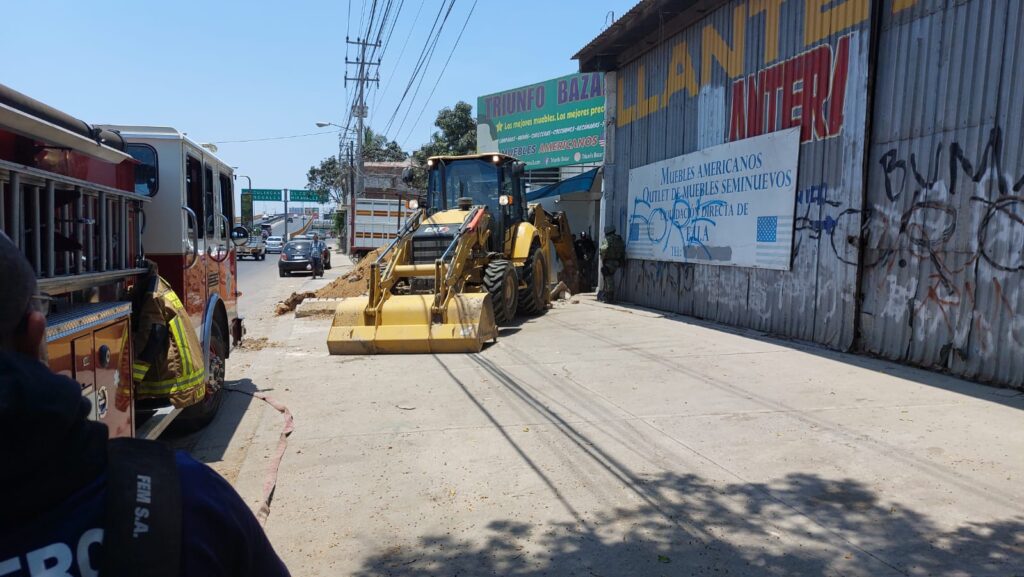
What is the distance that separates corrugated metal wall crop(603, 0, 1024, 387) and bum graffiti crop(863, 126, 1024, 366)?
0.05ft

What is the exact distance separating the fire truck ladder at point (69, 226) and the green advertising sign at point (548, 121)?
21.8 metres

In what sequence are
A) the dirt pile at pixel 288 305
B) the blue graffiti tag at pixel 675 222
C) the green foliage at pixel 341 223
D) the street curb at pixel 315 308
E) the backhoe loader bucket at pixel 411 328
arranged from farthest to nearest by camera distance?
1. the green foliage at pixel 341 223
2. the dirt pile at pixel 288 305
3. the street curb at pixel 315 308
4. the blue graffiti tag at pixel 675 222
5. the backhoe loader bucket at pixel 411 328

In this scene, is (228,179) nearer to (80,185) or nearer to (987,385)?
(80,185)

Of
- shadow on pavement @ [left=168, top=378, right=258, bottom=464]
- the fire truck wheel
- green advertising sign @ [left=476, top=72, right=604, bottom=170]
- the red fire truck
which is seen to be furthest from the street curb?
green advertising sign @ [left=476, top=72, right=604, bottom=170]

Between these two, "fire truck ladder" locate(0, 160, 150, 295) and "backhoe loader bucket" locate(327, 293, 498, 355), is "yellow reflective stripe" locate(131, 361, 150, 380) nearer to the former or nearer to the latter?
"fire truck ladder" locate(0, 160, 150, 295)

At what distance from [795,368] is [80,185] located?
7372 mm

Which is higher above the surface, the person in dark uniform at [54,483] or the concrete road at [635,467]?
the person in dark uniform at [54,483]

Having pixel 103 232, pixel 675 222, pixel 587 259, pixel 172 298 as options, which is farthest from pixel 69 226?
pixel 587 259

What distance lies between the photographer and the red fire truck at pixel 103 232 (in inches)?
129

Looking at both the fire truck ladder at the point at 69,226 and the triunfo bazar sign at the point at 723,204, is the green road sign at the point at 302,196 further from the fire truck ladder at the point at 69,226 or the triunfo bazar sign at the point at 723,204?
the fire truck ladder at the point at 69,226

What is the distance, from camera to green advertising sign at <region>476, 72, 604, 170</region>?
25.6 m

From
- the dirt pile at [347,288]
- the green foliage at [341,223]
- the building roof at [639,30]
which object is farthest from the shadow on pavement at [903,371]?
the green foliage at [341,223]

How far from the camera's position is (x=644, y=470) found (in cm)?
490

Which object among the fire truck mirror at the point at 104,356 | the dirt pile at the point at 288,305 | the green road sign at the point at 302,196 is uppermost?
the green road sign at the point at 302,196
